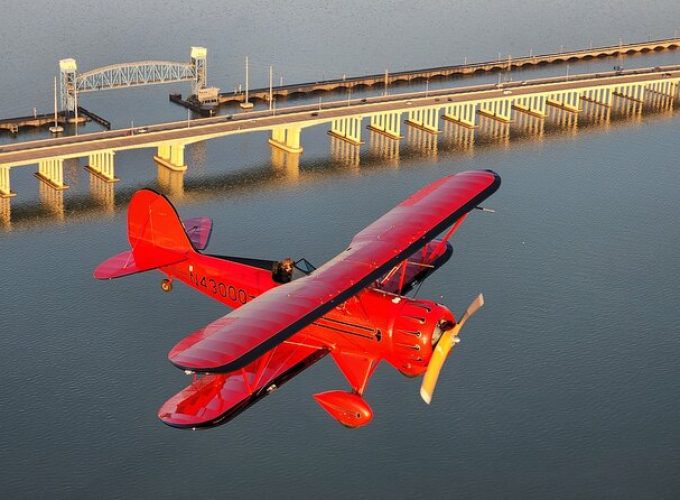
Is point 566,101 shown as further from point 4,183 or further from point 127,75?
point 4,183

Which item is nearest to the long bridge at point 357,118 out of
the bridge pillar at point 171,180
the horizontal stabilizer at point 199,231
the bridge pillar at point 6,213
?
the bridge pillar at point 171,180

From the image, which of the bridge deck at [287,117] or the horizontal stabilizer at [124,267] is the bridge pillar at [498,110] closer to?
the bridge deck at [287,117]

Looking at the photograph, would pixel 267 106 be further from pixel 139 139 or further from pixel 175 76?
pixel 139 139

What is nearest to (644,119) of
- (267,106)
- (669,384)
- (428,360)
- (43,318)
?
(267,106)

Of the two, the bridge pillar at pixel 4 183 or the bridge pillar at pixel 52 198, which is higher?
the bridge pillar at pixel 4 183

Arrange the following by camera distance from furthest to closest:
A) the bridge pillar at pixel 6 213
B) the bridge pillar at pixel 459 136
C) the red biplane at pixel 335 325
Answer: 1. the bridge pillar at pixel 459 136
2. the bridge pillar at pixel 6 213
3. the red biplane at pixel 335 325

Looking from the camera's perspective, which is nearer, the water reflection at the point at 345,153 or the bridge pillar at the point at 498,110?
the water reflection at the point at 345,153

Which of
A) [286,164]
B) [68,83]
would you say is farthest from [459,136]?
[68,83]
